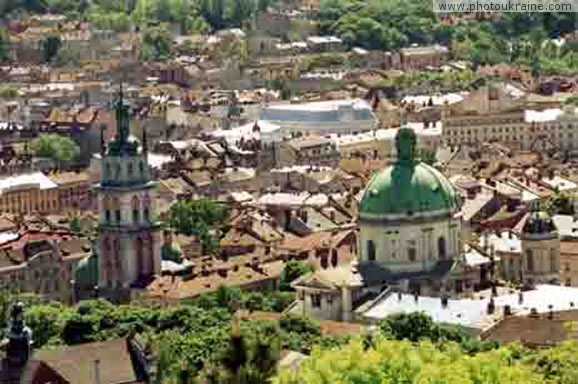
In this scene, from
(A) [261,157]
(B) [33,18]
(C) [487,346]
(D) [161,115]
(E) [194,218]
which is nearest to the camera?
(C) [487,346]

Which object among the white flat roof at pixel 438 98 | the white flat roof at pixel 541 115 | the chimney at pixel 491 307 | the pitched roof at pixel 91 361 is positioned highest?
the pitched roof at pixel 91 361

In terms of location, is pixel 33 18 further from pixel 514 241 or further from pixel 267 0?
pixel 514 241

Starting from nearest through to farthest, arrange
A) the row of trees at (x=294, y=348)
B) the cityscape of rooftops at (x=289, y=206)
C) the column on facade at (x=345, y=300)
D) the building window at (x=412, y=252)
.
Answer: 1. the row of trees at (x=294, y=348)
2. the cityscape of rooftops at (x=289, y=206)
3. the column on facade at (x=345, y=300)
4. the building window at (x=412, y=252)

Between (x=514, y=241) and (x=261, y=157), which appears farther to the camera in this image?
(x=261, y=157)

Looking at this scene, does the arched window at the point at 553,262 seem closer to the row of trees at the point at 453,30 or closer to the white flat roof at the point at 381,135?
the white flat roof at the point at 381,135

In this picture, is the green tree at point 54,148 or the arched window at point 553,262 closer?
the arched window at point 553,262

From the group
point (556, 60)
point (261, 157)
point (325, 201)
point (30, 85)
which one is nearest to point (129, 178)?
point (325, 201)

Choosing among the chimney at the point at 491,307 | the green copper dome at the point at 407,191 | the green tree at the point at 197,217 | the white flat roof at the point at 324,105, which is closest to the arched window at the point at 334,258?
the green copper dome at the point at 407,191
